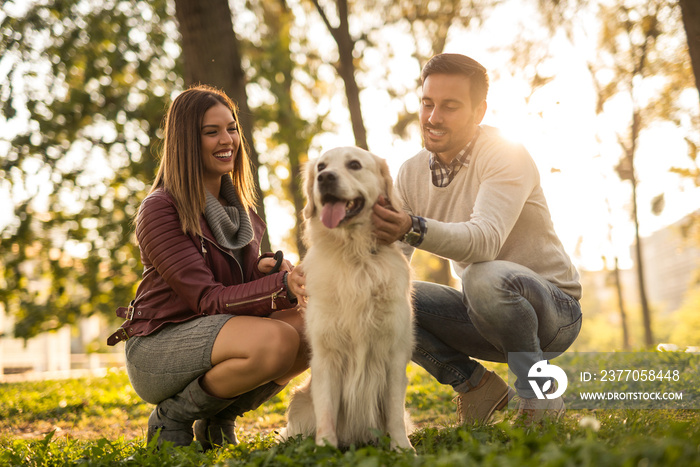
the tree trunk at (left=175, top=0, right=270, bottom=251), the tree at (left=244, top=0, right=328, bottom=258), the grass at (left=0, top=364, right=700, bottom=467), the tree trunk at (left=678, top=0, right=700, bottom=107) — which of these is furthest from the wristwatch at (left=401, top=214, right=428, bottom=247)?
the tree at (left=244, top=0, right=328, bottom=258)

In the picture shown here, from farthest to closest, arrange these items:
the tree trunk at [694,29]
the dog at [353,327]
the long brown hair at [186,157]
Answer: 1. the tree trunk at [694,29]
2. the long brown hair at [186,157]
3. the dog at [353,327]

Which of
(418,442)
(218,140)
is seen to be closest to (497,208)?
(418,442)

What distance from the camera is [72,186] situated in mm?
10125

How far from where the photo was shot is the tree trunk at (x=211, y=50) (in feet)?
19.7

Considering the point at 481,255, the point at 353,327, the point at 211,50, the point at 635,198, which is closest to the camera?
the point at 353,327

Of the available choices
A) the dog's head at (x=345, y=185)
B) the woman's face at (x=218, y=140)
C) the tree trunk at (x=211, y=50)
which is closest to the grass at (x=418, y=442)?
the dog's head at (x=345, y=185)

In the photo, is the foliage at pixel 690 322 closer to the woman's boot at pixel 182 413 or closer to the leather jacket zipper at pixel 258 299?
the leather jacket zipper at pixel 258 299

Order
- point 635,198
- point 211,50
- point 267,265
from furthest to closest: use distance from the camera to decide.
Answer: point 635,198, point 211,50, point 267,265

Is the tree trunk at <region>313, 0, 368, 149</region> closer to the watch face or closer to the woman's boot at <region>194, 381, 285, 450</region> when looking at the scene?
the woman's boot at <region>194, 381, 285, 450</region>

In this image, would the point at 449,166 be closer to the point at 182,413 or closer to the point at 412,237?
the point at 412,237

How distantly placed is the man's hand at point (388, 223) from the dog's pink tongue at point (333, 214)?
7.2 inches

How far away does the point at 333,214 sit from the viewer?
290 cm

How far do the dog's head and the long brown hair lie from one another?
648 millimetres

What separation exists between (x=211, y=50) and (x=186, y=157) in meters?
3.12
